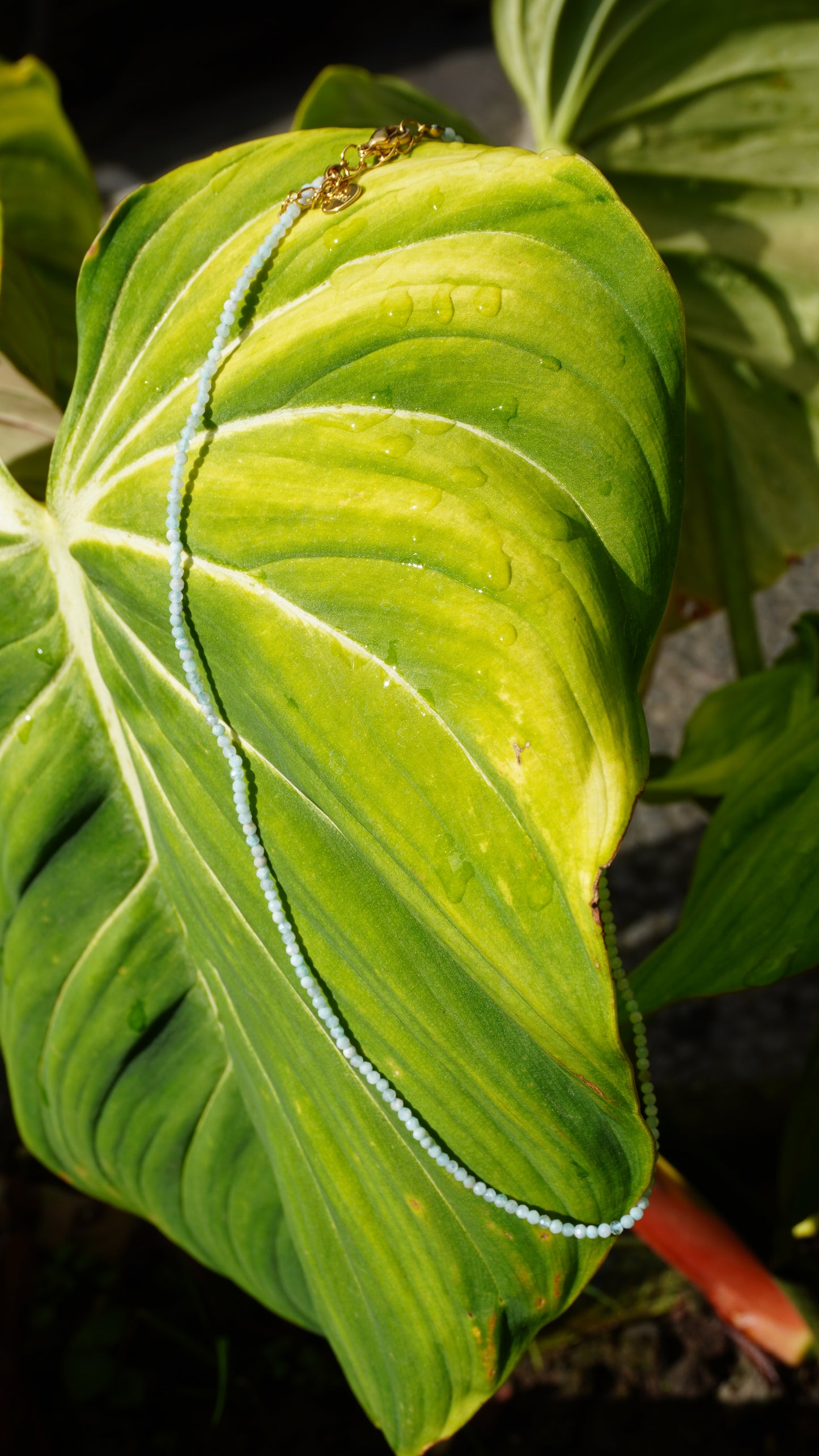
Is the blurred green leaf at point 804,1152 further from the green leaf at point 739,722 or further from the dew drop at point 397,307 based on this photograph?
the dew drop at point 397,307

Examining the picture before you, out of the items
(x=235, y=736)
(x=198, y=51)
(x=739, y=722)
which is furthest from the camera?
(x=198, y=51)

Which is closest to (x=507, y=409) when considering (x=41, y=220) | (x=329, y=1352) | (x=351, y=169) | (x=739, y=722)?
(x=351, y=169)

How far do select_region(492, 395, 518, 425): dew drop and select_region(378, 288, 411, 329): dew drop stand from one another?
0.17 ft

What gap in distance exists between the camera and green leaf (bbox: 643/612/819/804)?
2.25ft

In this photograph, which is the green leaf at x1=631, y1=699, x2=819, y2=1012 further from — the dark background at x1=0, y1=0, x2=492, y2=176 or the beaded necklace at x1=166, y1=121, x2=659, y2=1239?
the dark background at x1=0, y1=0, x2=492, y2=176

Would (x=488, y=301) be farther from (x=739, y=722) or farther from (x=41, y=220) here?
(x=41, y=220)

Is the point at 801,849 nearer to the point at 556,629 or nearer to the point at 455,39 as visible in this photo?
the point at 556,629

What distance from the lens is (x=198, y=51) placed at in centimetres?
304

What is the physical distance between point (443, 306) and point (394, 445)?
0.05m

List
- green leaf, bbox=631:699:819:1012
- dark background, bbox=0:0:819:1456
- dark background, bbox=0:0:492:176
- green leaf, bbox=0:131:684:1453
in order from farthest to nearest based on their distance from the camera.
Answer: dark background, bbox=0:0:492:176 < dark background, bbox=0:0:819:1456 < green leaf, bbox=631:699:819:1012 < green leaf, bbox=0:131:684:1453

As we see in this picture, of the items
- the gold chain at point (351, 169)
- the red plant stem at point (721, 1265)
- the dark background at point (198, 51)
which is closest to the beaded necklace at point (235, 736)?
the gold chain at point (351, 169)

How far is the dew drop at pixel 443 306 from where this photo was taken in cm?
40

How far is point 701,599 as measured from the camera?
1.09 m

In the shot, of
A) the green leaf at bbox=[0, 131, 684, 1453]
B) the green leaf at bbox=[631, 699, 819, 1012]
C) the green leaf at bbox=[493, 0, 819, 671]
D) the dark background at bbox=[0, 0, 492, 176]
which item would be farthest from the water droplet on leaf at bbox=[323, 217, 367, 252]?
the dark background at bbox=[0, 0, 492, 176]
